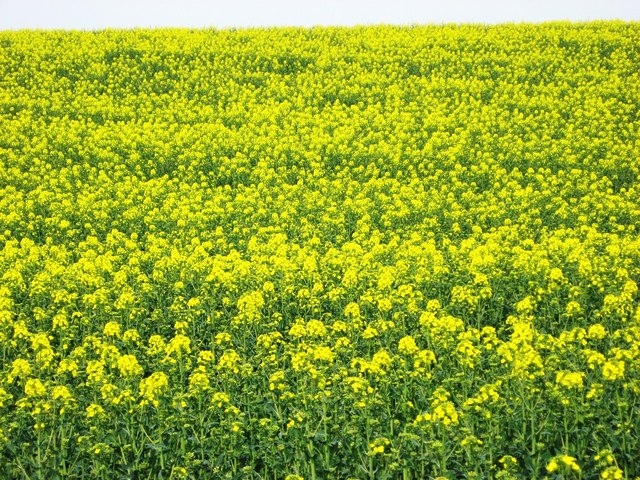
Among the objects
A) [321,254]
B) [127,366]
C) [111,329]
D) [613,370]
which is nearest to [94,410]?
[127,366]

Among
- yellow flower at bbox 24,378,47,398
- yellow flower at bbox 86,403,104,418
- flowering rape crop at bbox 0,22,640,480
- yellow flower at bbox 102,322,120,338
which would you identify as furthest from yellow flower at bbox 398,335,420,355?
yellow flower at bbox 24,378,47,398

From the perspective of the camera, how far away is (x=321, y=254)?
1309cm

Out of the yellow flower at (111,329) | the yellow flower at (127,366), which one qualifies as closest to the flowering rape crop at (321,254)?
the yellow flower at (127,366)

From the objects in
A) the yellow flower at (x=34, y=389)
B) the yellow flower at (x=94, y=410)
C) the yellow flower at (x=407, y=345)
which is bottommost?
the yellow flower at (x=94, y=410)

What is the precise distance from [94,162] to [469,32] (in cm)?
2117

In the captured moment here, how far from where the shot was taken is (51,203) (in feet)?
54.2

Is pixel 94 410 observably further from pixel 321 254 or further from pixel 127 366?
pixel 321 254

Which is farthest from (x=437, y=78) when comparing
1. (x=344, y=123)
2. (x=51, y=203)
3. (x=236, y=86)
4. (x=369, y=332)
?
(x=369, y=332)

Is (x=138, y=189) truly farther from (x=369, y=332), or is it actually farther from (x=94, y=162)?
(x=369, y=332)

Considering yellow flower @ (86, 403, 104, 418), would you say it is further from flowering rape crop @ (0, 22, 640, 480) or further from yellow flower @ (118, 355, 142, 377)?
yellow flower @ (118, 355, 142, 377)

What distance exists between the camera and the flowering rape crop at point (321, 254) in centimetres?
Answer: 666

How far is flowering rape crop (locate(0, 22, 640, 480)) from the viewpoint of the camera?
21.9 feet

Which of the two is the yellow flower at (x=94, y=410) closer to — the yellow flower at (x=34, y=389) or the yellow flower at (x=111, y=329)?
the yellow flower at (x=34, y=389)

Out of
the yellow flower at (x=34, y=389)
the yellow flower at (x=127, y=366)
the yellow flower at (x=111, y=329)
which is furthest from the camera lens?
the yellow flower at (x=111, y=329)
